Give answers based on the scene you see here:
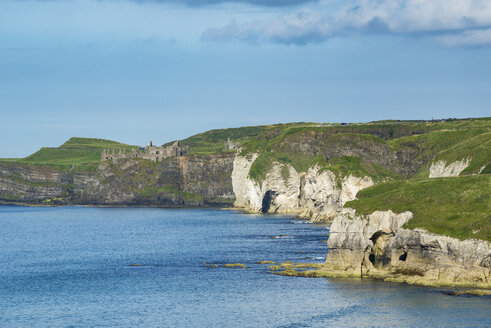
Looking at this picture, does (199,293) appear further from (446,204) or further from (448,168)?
(448,168)

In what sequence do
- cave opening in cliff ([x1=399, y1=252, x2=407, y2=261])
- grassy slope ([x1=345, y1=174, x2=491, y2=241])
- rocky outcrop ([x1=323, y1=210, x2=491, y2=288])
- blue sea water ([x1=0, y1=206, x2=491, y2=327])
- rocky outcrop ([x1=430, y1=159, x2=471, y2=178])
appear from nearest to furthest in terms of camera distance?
blue sea water ([x1=0, y1=206, x2=491, y2=327]), rocky outcrop ([x1=323, y1=210, x2=491, y2=288]), grassy slope ([x1=345, y1=174, x2=491, y2=241]), cave opening in cliff ([x1=399, y1=252, x2=407, y2=261]), rocky outcrop ([x1=430, y1=159, x2=471, y2=178])

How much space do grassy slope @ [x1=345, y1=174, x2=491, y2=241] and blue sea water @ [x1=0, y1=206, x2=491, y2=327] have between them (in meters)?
8.55

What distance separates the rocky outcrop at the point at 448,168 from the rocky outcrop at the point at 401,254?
1981 inches

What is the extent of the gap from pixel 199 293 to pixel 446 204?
33976 millimetres

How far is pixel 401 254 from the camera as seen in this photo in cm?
8675

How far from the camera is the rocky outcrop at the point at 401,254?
78312 millimetres

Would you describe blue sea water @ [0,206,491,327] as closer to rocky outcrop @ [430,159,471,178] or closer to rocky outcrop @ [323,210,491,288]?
rocky outcrop @ [323,210,491,288]

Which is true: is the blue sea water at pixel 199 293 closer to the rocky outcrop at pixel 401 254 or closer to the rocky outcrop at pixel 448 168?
the rocky outcrop at pixel 401 254

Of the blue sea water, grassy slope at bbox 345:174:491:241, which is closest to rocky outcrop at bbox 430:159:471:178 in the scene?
the blue sea water

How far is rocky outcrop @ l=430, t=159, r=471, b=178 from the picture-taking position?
13519 centimetres

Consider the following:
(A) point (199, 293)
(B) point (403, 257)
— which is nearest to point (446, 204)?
(B) point (403, 257)

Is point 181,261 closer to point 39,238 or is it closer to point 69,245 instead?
point 69,245

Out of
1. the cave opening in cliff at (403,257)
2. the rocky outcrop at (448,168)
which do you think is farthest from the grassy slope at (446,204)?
the rocky outcrop at (448,168)

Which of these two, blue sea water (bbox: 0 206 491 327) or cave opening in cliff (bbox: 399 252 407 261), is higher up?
cave opening in cliff (bbox: 399 252 407 261)
